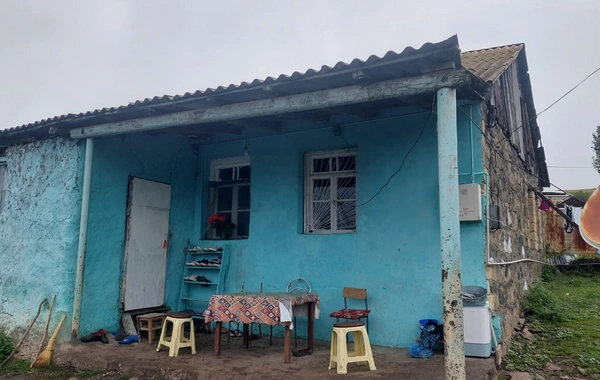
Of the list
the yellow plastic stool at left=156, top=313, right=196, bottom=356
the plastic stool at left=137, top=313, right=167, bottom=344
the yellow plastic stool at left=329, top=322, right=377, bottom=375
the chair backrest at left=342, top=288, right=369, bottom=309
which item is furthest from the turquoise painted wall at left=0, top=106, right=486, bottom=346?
the yellow plastic stool at left=156, top=313, right=196, bottom=356

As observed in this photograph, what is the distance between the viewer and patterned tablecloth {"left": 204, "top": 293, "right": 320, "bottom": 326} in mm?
5141

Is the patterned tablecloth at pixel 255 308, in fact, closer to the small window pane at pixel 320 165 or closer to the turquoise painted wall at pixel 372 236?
the turquoise painted wall at pixel 372 236

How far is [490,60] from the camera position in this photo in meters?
7.60

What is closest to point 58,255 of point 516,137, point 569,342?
point 569,342

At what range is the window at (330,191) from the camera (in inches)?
262

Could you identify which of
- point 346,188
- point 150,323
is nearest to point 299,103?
point 346,188

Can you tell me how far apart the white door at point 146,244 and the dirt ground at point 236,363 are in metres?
0.94

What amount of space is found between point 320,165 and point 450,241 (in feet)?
10.6

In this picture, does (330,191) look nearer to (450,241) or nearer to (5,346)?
(450,241)

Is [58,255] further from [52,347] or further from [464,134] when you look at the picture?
[464,134]

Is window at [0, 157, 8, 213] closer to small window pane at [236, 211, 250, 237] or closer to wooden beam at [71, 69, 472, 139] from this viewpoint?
wooden beam at [71, 69, 472, 139]

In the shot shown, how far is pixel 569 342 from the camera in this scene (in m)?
6.33

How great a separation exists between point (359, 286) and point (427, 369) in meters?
1.68

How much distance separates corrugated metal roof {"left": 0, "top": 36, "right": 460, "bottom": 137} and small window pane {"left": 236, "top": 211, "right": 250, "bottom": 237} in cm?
249
